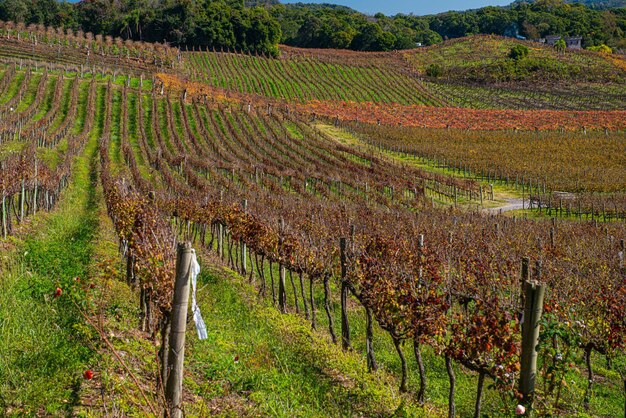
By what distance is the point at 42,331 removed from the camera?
8.59 metres

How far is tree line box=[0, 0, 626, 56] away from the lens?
104750 mm

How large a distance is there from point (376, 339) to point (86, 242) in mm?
9311

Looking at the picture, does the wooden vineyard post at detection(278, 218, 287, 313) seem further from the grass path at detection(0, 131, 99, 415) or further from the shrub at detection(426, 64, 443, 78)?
the shrub at detection(426, 64, 443, 78)

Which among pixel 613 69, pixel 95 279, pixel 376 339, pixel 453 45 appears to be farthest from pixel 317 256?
pixel 453 45

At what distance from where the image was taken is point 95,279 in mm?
12016

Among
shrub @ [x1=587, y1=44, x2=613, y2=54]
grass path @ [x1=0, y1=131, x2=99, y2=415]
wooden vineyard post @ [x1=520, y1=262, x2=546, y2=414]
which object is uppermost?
shrub @ [x1=587, y1=44, x2=613, y2=54]

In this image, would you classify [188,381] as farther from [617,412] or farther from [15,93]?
[15,93]

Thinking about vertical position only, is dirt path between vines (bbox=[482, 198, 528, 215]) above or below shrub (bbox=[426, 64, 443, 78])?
below

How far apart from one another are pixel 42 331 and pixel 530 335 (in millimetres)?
6935

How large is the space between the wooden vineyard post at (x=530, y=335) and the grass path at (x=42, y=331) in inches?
202

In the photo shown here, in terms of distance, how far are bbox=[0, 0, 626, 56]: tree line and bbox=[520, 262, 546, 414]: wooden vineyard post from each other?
4088 inches

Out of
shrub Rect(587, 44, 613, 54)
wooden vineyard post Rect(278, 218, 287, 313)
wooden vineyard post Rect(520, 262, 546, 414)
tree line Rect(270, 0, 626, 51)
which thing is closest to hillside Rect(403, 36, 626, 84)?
shrub Rect(587, 44, 613, 54)

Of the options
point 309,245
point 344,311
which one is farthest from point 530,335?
point 309,245

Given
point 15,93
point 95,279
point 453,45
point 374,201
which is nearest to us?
point 95,279
